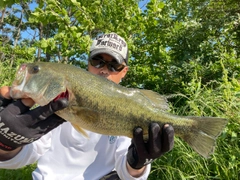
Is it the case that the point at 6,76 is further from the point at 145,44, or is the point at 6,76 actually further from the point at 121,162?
the point at 121,162

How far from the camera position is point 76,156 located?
2580 mm

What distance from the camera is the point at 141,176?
2.35 m

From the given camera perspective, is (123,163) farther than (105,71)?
No

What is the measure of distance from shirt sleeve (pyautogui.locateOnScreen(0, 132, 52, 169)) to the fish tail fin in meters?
1.26

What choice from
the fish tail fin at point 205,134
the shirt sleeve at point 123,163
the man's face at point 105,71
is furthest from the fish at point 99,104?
the man's face at point 105,71

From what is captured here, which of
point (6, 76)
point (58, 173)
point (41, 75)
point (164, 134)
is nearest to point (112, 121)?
point (164, 134)

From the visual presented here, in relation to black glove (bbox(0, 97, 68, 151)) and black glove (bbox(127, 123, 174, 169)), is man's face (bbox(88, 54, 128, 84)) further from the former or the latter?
black glove (bbox(0, 97, 68, 151))

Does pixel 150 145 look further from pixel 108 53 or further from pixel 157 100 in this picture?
pixel 108 53

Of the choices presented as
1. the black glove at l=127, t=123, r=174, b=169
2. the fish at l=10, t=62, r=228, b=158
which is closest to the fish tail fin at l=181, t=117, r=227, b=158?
the fish at l=10, t=62, r=228, b=158

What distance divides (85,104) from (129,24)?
4928 millimetres

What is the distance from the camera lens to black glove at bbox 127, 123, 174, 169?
1.94m

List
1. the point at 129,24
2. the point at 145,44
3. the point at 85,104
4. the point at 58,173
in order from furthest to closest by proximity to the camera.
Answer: the point at 145,44, the point at 129,24, the point at 58,173, the point at 85,104

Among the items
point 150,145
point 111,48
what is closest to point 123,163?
point 150,145

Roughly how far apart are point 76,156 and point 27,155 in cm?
45
